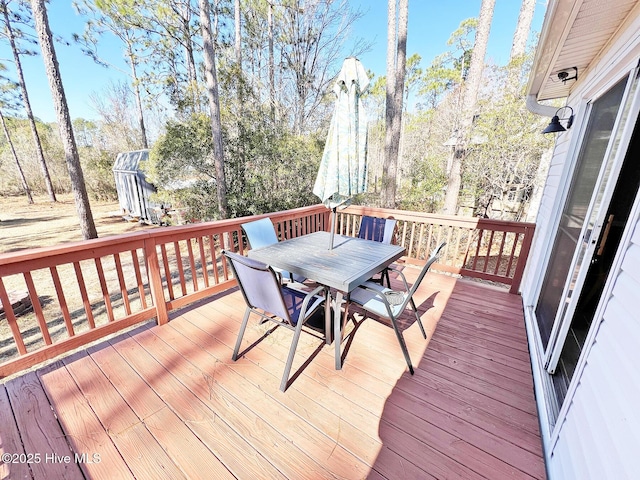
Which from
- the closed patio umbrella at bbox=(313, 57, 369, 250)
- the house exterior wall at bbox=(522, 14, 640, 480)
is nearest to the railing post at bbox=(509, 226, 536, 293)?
the house exterior wall at bbox=(522, 14, 640, 480)

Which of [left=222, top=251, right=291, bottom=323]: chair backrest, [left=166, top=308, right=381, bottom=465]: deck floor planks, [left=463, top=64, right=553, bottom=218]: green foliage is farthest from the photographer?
[left=463, top=64, right=553, bottom=218]: green foliage

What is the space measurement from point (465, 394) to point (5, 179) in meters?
24.5

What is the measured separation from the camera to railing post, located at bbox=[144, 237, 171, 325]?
243 cm

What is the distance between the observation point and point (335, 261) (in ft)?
7.67

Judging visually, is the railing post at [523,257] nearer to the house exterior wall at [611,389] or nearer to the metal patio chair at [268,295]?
the house exterior wall at [611,389]

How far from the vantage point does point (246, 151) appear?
6762 mm

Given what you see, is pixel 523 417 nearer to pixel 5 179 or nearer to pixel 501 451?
pixel 501 451

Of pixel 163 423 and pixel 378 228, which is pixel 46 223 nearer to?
pixel 163 423

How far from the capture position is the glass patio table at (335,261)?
2.02 metres

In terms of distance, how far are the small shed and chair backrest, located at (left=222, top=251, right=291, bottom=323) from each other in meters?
9.90

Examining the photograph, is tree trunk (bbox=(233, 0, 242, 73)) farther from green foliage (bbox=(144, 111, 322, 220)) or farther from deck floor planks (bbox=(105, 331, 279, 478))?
deck floor planks (bbox=(105, 331, 279, 478))

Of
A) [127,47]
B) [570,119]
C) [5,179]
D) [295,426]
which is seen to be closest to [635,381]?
[295,426]

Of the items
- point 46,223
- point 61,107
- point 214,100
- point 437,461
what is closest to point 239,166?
point 214,100

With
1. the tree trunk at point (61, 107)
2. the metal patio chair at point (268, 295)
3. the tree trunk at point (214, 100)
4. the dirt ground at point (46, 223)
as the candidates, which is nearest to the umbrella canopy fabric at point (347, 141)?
the metal patio chair at point (268, 295)
